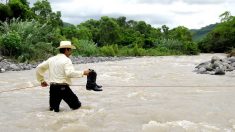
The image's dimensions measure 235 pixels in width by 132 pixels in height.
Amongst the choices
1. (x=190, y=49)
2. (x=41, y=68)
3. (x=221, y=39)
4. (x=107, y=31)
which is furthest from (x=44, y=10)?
(x=41, y=68)

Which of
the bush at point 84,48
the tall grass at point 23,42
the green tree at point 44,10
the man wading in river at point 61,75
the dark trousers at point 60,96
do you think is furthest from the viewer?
the green tree at point 44,10

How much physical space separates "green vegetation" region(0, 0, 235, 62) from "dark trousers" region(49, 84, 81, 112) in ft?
39.0

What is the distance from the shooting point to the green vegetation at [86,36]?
763 inches

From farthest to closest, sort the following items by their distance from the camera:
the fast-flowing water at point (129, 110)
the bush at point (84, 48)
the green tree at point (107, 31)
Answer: the green tree at point (107, 31), the bush at point (84, 48), the fast-flowing water at point (129, 110)

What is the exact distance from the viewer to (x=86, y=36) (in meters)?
44.7

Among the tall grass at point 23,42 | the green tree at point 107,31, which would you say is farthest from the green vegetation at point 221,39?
the tall grass at point 23,42

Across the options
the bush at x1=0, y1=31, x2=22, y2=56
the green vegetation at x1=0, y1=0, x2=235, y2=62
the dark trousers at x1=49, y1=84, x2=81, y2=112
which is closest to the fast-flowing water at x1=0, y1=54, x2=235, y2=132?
the dark trousers at x1=49, y1=84, x2=81, y2=112

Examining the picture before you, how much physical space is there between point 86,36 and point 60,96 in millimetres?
37911

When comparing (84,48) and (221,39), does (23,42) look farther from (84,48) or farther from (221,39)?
(221,39)

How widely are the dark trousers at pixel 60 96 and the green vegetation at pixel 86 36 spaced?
11.9 metres

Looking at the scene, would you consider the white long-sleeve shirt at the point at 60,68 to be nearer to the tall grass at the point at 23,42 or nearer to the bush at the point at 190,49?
the tall grass at the point at 23,42

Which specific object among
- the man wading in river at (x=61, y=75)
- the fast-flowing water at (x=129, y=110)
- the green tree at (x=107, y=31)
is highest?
the green tree at (x=107, y=31)

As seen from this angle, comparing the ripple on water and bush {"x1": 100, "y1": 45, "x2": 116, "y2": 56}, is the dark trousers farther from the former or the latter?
bush {"x1": 100, "y1": 45, "x2": 116, "y2": 56}

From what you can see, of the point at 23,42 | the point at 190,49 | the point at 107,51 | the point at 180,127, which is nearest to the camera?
the point at 180,127
